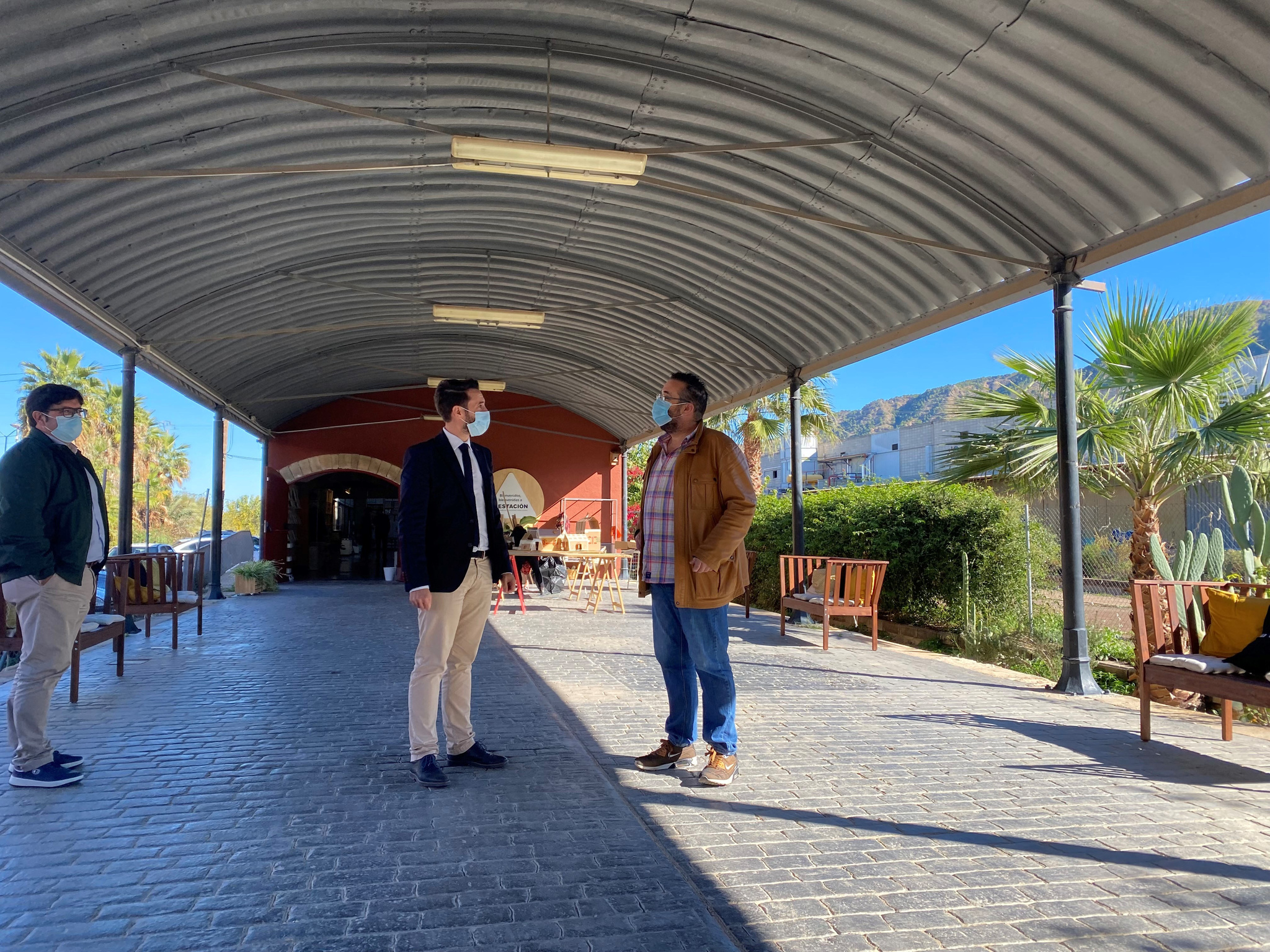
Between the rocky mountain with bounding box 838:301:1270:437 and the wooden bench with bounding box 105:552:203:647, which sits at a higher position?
the rocky mountain with bounding box 838:301:1270:437

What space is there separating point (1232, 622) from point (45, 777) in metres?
5.85

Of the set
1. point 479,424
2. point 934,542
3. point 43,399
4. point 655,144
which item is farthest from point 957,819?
point 934,542

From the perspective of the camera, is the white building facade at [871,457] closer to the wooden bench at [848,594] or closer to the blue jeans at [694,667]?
the wooden bench at [848,594]

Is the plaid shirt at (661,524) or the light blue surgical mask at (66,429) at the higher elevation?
the light blue surgical mask at (66,429)

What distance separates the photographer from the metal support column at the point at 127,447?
9.80 metres

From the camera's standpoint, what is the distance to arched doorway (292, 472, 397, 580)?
Result: 20688 mm

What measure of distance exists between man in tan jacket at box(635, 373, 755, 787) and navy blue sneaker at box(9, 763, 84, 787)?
8.52 feet

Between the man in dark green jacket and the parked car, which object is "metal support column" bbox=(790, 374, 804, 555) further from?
the man in dark green jacket

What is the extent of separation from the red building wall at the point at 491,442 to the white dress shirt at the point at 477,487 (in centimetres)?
1469

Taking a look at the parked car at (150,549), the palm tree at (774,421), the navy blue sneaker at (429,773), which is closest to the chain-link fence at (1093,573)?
the navy blue sneaker at (429,773)

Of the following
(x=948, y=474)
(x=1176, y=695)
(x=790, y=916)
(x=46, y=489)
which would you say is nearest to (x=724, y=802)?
(x=790, y=916)

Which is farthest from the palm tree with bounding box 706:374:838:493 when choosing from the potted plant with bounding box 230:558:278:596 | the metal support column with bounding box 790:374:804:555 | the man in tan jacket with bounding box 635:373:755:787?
the man in tan jacket with bounding box 635:373:755:787

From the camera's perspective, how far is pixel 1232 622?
472 cm

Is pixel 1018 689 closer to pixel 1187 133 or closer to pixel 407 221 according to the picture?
pixel 1187 133
